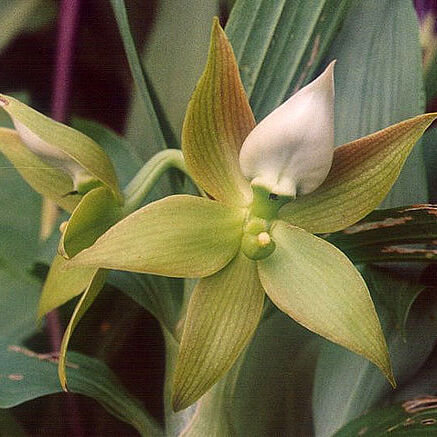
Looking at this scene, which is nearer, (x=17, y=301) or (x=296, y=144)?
(x=296, y=144)

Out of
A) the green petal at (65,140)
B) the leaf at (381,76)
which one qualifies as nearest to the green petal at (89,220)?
the green petal at (65,140)

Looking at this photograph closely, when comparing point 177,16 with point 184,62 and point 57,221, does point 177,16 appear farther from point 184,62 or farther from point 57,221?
point 57,221

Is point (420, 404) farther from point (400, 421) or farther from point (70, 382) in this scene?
point (70, 382)

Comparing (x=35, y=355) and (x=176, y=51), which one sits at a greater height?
(x=176, y=51)

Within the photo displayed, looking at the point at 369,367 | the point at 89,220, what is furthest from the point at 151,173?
the point at 369,367

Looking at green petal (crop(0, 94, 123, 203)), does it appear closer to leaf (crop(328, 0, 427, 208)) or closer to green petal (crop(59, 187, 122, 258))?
green petal (crop(59, 187, 122, 258))

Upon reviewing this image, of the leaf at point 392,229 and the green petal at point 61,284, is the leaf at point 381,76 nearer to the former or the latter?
the leaf at point 392,229

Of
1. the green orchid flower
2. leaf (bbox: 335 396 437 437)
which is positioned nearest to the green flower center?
the green orchid flower

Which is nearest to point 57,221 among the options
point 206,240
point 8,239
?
point 8,239
